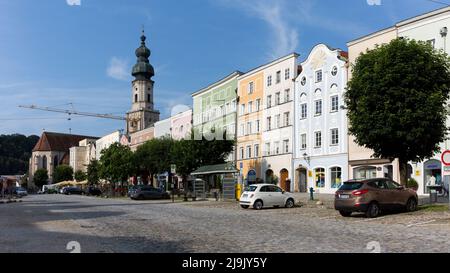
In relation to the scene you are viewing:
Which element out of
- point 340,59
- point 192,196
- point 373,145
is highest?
point 340,59

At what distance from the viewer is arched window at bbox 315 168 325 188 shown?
5044cm

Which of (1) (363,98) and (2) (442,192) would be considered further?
(2) (442,192)

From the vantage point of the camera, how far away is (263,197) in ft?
102

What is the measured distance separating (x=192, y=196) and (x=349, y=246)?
35.8 metres

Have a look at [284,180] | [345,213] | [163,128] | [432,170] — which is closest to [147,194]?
[284,180]

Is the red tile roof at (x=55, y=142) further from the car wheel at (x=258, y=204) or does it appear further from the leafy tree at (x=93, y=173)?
the car wheel at (x=258, y=204)

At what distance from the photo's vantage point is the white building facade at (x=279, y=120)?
183 ft

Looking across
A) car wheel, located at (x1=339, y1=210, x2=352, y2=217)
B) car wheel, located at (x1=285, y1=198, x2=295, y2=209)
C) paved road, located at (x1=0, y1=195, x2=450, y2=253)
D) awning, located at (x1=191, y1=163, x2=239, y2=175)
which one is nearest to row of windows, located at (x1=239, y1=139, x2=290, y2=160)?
awning, located at (x1=191, y1=163, x2=239, y2=175)

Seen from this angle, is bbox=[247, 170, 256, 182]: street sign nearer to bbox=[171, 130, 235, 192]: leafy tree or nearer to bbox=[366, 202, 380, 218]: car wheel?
bbox=[171, 130, 235, 192]: leafy tree

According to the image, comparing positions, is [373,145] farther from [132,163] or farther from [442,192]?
[132,163]

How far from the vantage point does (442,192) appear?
116 ft

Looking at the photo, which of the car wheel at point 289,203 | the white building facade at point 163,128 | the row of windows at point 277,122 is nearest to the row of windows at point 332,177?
the row of windows at point 277,122

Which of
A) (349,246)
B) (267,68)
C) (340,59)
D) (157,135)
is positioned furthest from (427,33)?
(157,135)

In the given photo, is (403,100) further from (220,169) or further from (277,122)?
(277,122)
